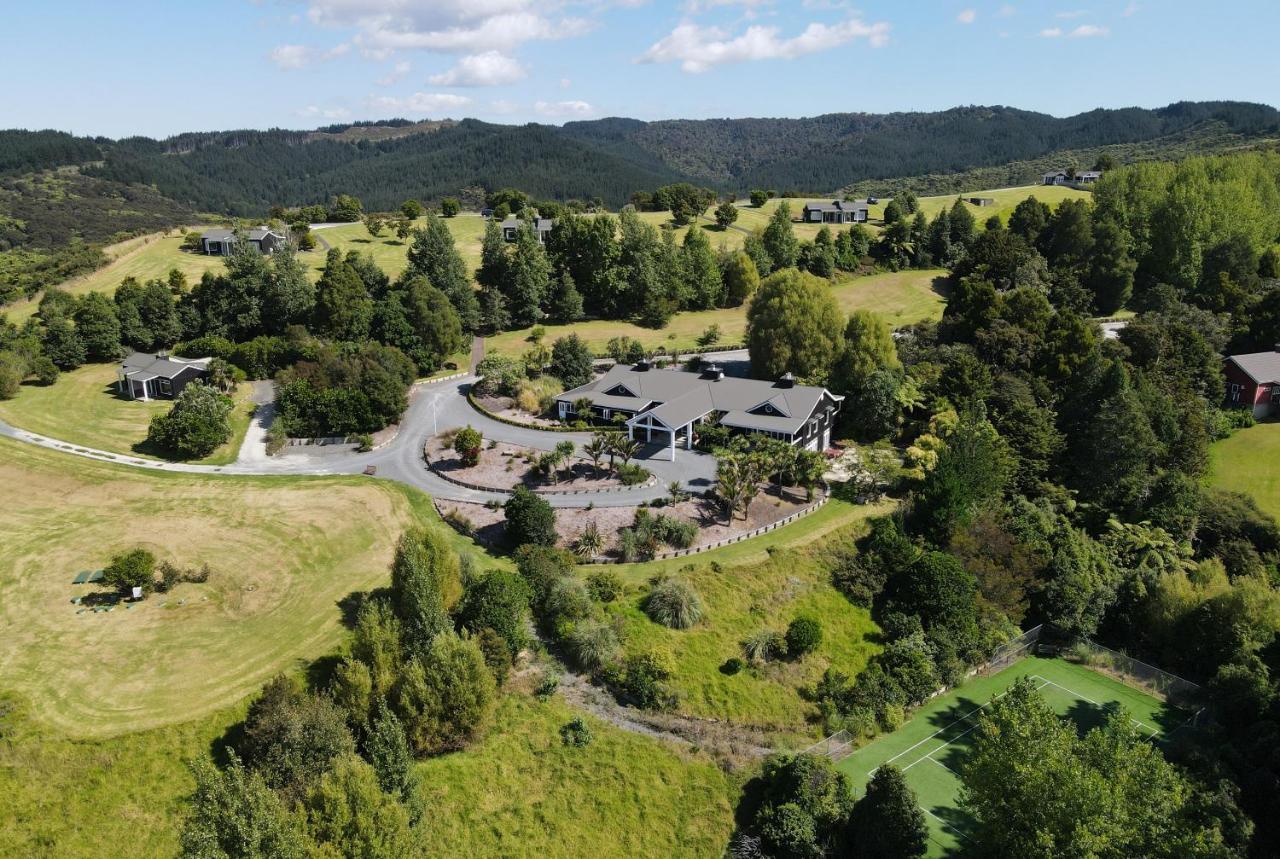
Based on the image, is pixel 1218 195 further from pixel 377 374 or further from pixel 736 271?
pixel 377 374

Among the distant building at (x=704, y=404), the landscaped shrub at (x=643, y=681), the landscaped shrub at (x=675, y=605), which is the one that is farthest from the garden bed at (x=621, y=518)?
the landscaped shrub at (x=643, y=681)

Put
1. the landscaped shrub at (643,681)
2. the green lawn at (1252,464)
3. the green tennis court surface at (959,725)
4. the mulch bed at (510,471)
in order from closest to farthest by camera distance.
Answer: the green tennis court surface at (959,725)
the landscaped shrub at (643,681)
the mulch bed at (510,471)
the green lawn at (1252,464)

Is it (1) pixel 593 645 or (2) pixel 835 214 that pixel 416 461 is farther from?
(2) pixel 835 214

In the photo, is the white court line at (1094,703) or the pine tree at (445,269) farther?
the pine tree at (445,269)

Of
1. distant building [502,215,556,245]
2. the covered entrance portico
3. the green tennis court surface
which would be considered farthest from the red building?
distant building [502,215,556,245]

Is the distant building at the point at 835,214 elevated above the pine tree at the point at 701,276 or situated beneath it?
elevated above

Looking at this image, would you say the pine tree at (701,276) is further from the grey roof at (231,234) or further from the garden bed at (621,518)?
the grey roof at (231,234)
